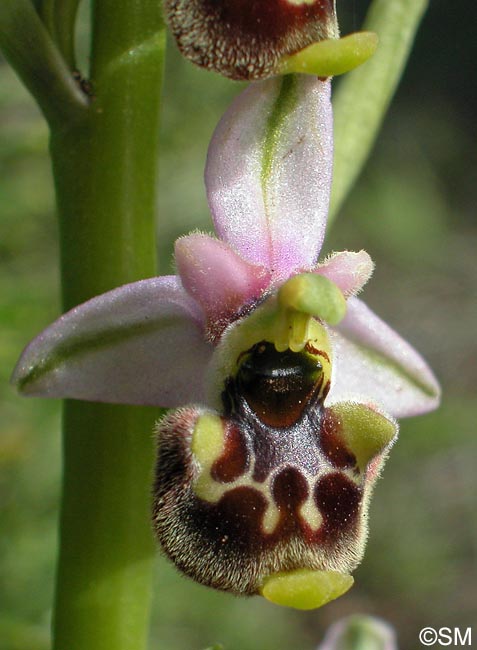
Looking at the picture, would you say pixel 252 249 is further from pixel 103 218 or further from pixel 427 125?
pixel 427 125

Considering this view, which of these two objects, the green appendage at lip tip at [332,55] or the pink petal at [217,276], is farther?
the pink petal at [217,276]

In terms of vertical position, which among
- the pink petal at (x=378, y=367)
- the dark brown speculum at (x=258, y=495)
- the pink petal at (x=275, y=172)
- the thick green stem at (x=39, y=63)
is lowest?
the pink petal at (x=378, y=367)

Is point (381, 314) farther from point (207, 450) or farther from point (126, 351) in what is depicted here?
point (207, 450)

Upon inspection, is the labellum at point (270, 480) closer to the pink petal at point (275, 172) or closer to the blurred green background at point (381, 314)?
the pink petal at point (275, 172)

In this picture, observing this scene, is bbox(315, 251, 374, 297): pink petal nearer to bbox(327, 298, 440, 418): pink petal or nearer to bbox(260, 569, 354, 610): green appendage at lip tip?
bbox(327, 298, 440, 418): pink petal

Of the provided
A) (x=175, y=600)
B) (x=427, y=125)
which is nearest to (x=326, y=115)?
(x=175, y=600)

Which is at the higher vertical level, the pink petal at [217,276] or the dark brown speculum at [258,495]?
the pink petal at [217,276]

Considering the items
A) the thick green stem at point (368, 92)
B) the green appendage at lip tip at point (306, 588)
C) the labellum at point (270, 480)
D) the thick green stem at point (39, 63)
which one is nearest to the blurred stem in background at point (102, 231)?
the thick green stem at point (39, 63)
